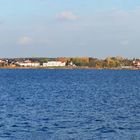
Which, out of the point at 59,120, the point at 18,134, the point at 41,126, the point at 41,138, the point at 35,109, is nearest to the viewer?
the point at 41,138

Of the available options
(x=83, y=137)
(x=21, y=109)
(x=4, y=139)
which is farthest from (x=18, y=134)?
(x=21, y=109)

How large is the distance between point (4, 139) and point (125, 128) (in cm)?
843

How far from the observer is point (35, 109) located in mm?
46031

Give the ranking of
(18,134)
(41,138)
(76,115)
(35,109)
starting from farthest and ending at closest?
(35,109) < (76,115) < (18,134) < (41,138)

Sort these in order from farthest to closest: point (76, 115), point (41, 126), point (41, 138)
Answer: point (76, 115) < point (41, 126) < point (41, 138)

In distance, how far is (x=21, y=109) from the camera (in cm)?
4628

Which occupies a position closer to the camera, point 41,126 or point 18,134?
point 18,134

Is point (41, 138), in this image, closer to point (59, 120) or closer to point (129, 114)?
point (59, 120)

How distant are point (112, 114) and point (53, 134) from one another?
39.0 feet

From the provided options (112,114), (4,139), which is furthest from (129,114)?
(4,139)

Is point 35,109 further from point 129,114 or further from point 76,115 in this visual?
point 129,114

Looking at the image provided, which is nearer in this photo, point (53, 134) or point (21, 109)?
point (53, 134)

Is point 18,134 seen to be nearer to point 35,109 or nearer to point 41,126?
point 41,126

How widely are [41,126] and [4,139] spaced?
205 inches
